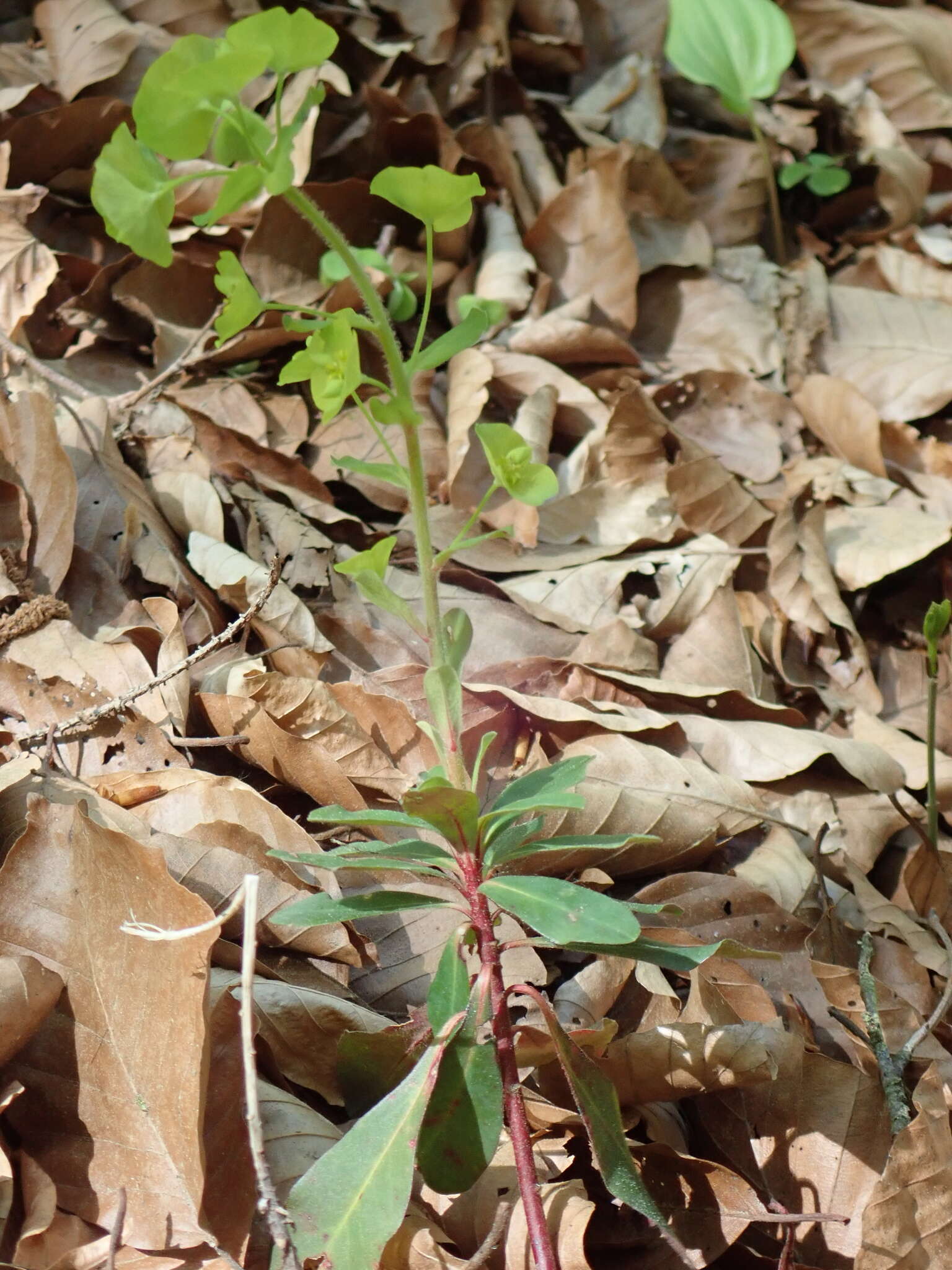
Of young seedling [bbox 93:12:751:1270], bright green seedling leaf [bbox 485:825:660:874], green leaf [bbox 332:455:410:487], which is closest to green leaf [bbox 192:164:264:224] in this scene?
young seedling [bbox 93:12:751:1270]

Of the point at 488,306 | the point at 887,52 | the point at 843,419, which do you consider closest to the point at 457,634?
the point at 488,306

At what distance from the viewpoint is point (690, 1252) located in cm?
115

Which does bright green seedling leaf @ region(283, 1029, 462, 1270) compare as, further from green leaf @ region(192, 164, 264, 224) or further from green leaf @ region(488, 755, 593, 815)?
green leaf @ region(192, 164, 264, 224)

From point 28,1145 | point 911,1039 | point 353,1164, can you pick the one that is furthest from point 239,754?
point 911,1039

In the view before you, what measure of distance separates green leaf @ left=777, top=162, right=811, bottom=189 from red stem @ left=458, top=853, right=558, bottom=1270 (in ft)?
9.90

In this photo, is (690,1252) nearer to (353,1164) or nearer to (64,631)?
(353,1164)

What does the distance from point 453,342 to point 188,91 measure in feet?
1.14

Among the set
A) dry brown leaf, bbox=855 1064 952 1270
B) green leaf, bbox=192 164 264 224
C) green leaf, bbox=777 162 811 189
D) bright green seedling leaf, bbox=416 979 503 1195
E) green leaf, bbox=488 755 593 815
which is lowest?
dry brown leaf, bbox=855 1064 952 1270

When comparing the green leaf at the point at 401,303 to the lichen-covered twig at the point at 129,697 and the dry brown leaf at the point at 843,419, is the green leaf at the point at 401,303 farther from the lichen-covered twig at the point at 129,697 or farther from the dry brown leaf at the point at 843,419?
the lichen-covered twig at the point at 129,697

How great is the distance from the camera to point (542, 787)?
3.85 ft

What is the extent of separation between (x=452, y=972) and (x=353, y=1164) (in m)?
0.20

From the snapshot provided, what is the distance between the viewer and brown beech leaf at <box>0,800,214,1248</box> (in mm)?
1028

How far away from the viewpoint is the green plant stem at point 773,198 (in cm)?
323

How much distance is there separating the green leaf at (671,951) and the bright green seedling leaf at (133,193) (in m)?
0.82
